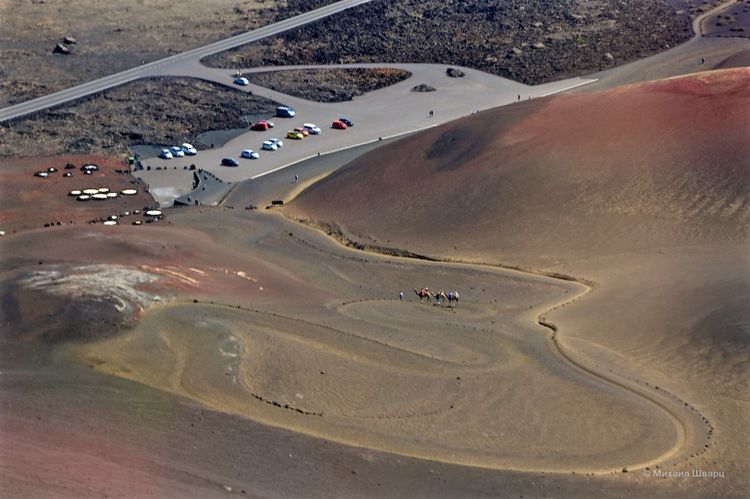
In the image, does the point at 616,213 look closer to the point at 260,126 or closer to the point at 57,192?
the point at 57,192

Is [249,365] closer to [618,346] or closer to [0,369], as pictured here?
[0,369]

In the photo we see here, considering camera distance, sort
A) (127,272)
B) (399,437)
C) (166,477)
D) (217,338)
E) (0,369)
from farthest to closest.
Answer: (127,272), (217,338), (0,369), (399,437), (166,477)

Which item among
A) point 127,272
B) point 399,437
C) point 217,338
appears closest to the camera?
point 399,437

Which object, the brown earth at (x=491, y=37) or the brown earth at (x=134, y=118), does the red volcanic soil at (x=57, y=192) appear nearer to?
the brown earth at (x=134, y=118)

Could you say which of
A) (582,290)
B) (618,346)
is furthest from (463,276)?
(618,346)

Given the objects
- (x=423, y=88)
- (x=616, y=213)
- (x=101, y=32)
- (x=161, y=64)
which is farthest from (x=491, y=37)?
(x=616, y=213)
